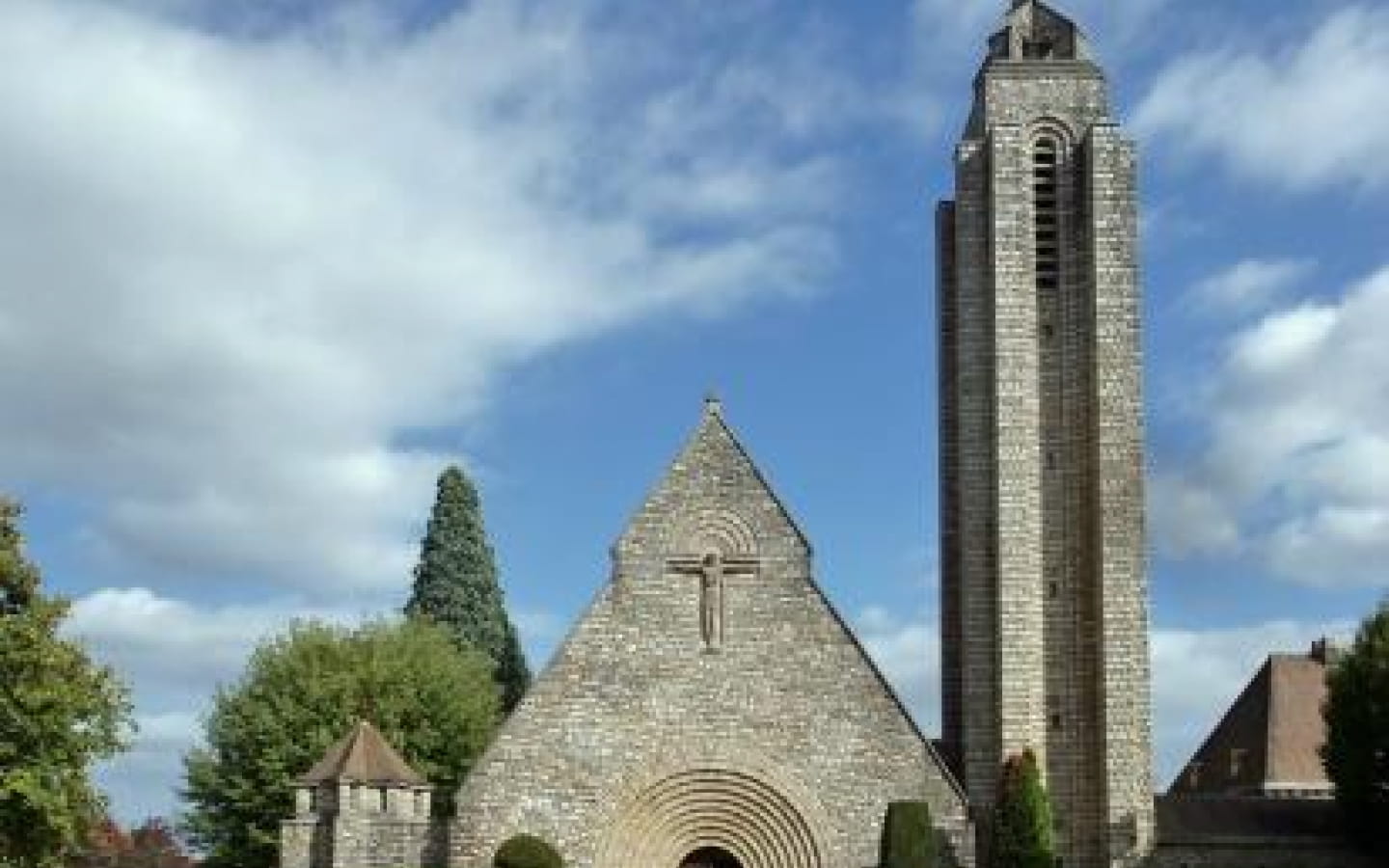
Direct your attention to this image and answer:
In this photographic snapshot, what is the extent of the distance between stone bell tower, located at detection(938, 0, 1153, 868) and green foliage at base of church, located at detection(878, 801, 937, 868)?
4523 mm

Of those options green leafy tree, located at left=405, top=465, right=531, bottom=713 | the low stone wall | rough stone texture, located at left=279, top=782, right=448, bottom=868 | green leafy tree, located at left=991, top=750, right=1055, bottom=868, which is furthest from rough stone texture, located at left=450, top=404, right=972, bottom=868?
green leafy tree, located at left=405, top=465, right=531, bottom=713

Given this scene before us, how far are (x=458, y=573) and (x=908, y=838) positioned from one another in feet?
83.0

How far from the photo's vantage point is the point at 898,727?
3284 centimetres

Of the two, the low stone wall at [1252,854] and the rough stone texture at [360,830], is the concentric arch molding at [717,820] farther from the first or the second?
the low stone wall at [1252,854]

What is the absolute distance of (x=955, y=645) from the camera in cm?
3916

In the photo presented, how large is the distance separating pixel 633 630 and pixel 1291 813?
1378 centimetres

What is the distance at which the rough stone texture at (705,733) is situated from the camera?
106ft

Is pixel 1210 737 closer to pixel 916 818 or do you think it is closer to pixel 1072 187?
pixel 1072 187

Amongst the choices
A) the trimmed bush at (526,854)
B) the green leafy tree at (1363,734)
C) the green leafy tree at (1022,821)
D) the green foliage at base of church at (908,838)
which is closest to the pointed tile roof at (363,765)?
the trimmed bush at (526,854)

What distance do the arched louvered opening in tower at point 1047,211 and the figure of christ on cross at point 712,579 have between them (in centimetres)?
945

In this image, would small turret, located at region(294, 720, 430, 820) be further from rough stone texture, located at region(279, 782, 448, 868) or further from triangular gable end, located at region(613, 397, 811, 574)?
triangular gable end, located at region(613, 397, 811, 574)

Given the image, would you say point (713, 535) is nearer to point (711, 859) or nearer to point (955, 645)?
point (711, 859)

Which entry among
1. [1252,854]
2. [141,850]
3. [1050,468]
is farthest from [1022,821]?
[141,850]

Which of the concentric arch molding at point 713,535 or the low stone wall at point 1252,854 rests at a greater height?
the concentric arch molding at point 713,535
